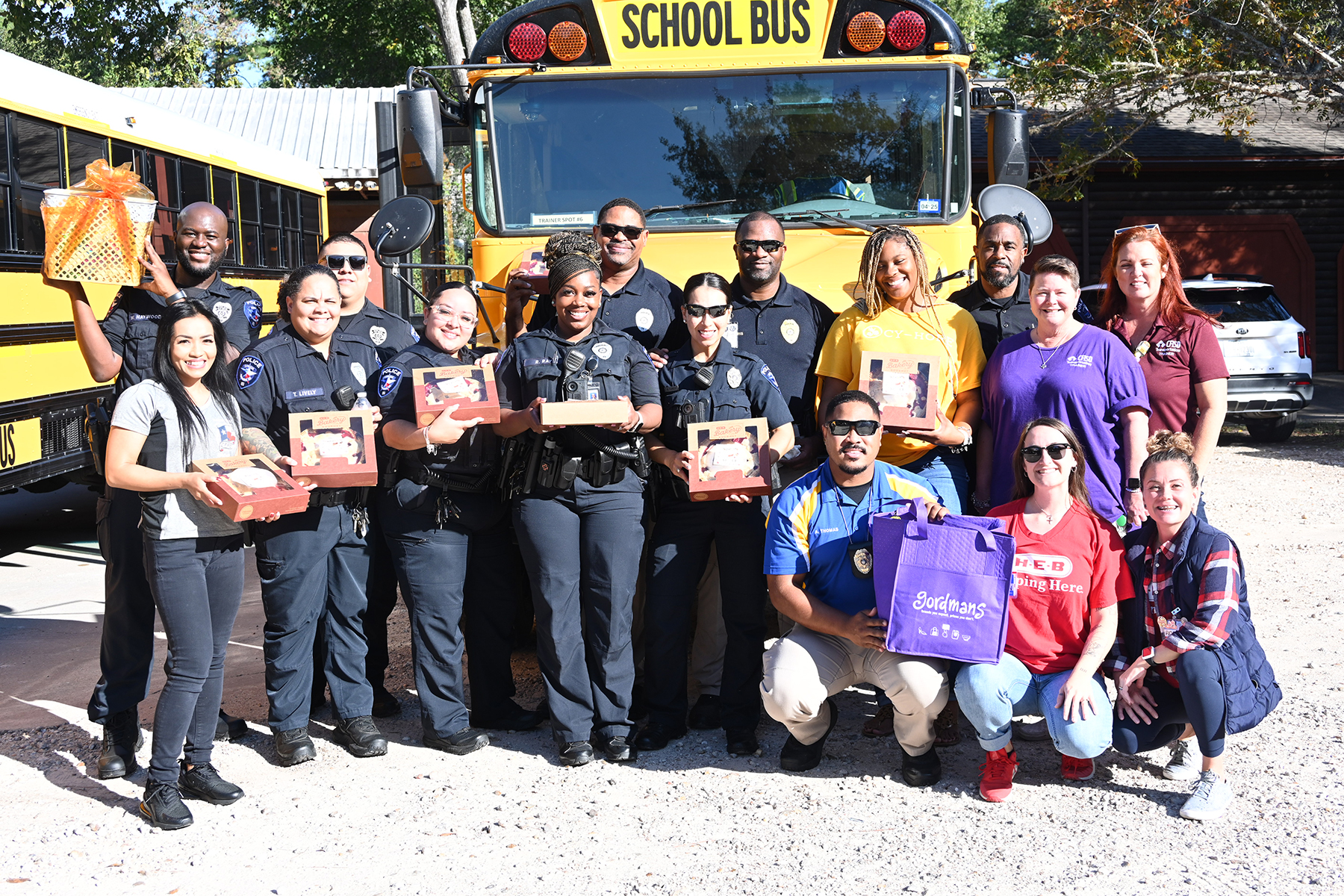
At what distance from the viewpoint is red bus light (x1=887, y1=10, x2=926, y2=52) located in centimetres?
537

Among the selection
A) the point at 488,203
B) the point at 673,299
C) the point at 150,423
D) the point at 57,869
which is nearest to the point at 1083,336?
the point at 673,299

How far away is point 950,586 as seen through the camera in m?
3.89

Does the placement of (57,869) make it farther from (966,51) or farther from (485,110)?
(966,51)

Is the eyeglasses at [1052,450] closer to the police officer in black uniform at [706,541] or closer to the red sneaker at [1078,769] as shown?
the police officer in black uniform at [706,541]

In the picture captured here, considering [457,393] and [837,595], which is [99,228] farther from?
[837,595]

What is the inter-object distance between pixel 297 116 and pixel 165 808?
23.3 metres

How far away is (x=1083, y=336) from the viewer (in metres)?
4.22

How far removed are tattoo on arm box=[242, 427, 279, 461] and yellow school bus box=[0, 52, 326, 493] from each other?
3534 mm

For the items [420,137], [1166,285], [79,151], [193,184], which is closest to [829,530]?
[1166,285]

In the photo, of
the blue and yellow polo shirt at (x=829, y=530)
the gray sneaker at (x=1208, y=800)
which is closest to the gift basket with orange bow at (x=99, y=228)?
the blue and yellow polo shirt at (x=829, y=530)

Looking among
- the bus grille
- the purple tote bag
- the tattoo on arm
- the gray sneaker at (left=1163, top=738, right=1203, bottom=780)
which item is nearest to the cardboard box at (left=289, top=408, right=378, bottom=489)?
the tattoo on arm

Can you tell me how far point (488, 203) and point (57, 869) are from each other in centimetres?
328

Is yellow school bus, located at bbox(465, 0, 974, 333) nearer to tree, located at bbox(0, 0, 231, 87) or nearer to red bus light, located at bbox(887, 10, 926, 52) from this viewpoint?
red bus light, located at bbox(887, 10, 926, 52)

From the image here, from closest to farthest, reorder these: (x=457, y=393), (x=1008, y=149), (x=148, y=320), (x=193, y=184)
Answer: (x=457, y=393) < (x=148, y=320) < (x=1008, y=149) < (x=193, y=184)
